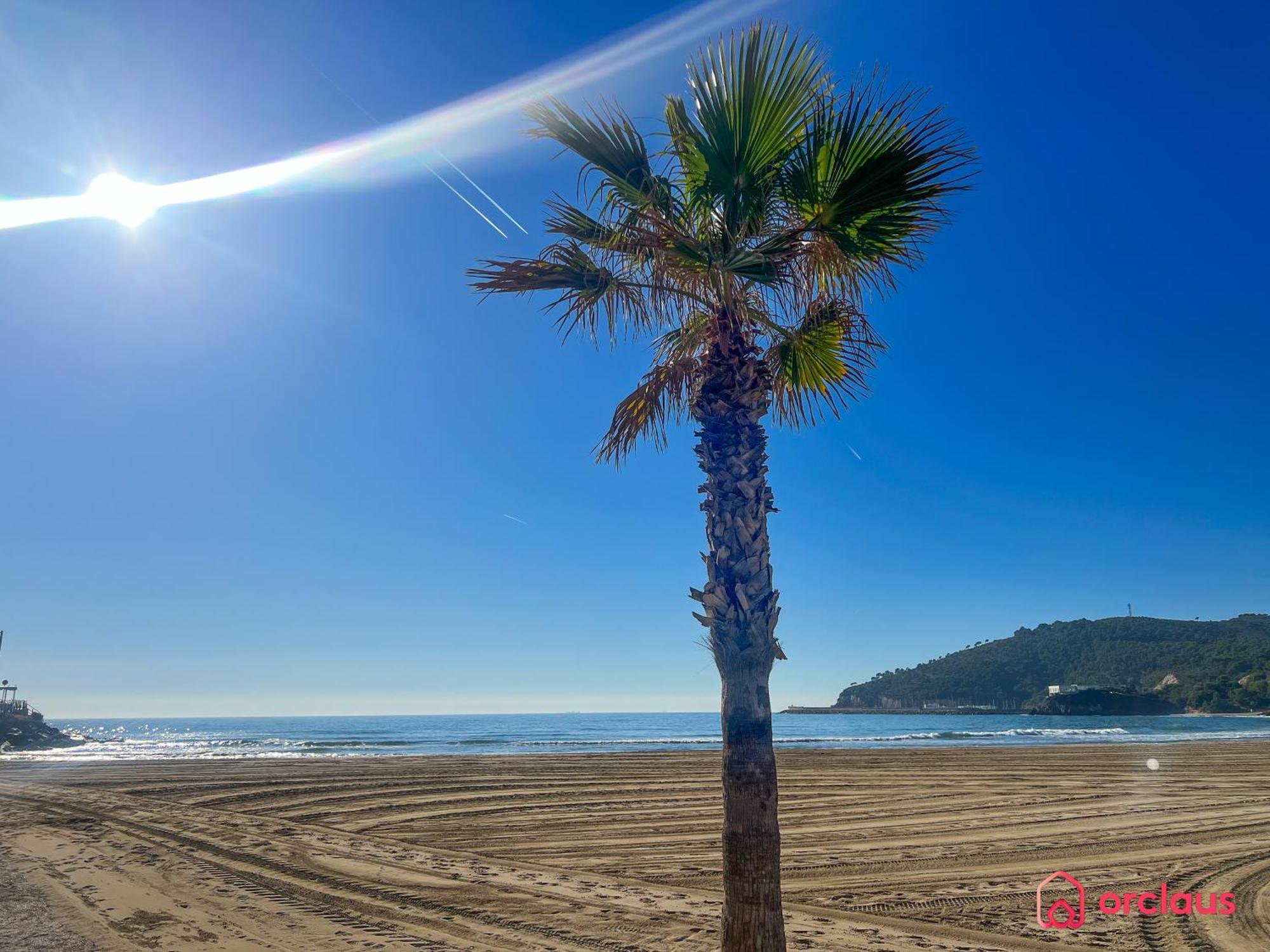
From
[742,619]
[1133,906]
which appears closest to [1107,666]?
[1133,906]

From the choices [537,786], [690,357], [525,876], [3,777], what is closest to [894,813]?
[525,876]

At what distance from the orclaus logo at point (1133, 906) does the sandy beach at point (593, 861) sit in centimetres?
15

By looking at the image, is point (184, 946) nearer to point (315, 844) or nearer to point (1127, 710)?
→ point (315, 844)

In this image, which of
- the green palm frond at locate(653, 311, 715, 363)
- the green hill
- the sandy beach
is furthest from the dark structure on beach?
the green hill

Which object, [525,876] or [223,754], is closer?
[525,876]

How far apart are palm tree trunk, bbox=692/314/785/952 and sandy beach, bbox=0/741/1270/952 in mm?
2394

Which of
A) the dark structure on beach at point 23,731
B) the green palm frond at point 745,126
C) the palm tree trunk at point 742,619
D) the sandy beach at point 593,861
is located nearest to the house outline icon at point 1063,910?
the sandy beach at point 593,861

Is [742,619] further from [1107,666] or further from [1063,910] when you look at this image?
[1107,666]

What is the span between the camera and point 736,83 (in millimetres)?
4320

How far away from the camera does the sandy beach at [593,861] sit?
653 cm

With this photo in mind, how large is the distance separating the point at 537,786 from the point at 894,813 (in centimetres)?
911

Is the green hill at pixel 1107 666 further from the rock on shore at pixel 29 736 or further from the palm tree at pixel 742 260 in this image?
the rock on shore at pixel 29 736

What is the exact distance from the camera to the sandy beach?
21.4 ft

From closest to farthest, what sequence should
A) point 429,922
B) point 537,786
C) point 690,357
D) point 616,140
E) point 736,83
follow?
point 736,83 < point 616,140 < point 690,357 < point 429,922 < point 537,786
